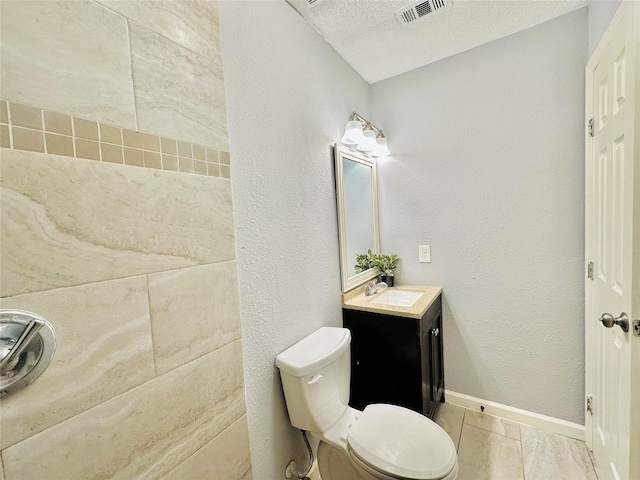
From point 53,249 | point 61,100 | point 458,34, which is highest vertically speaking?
point 458,34

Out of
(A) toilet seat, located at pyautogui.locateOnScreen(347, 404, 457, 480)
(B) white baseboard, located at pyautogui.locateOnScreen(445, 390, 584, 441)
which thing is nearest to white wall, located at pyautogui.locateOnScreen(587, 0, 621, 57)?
(A) toilet seat, located at pyautogui.locateOnScreen(347, 404, 457, 480)

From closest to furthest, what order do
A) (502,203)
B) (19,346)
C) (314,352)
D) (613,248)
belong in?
(19,346) → (613,248) → (314,352) → (502,203)

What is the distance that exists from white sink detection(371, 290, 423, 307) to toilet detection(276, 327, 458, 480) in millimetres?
545

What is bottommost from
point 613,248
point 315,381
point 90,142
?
point 315,381

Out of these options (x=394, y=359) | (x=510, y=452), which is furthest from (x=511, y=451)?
(x=394, y=359)

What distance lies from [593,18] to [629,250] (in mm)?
1272

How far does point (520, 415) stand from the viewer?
1.81 metres

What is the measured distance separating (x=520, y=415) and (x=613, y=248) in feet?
4.13

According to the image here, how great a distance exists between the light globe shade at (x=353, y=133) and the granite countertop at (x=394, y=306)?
0.95 m

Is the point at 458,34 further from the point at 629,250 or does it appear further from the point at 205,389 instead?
the point at 205,389

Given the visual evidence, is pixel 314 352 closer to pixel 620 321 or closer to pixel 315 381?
pixel 315 381

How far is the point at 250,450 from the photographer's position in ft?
3.67

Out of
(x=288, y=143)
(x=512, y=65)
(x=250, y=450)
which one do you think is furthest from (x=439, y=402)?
(x=512, y=65)

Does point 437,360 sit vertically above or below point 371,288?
below
